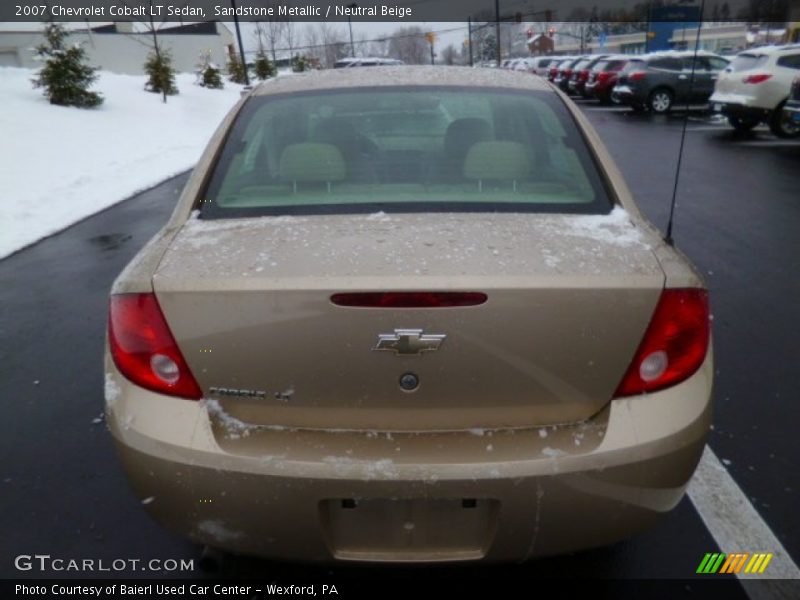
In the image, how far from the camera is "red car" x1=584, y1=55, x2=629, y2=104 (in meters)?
23.1

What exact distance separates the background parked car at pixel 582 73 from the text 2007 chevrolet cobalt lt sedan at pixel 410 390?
25569mm

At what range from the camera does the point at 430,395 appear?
1693 mm

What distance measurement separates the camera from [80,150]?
39.0 ft

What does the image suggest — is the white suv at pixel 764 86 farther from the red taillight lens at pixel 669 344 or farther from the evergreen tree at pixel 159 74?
the evergreen tree at pixel 159 74

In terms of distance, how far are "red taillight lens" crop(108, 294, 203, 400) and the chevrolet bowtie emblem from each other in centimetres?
54

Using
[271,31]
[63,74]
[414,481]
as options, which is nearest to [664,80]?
[63,74]

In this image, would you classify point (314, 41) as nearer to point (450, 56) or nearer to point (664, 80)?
point (450, 56)

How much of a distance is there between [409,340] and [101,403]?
2.41m

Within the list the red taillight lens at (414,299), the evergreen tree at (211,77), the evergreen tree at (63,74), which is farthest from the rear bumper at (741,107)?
the evergreen tree at (211,77)

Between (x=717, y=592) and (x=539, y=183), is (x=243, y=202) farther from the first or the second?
(x=717, y=592)

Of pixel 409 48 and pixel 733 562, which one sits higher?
pixel 733 562

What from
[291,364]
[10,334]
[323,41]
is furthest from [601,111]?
[323,41]

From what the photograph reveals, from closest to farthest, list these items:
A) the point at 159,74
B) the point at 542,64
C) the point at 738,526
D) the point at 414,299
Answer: the point at 414,299 < the point at 738,526 < the point at 159,74 < the point at 542,64

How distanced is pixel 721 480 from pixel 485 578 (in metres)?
1.16
